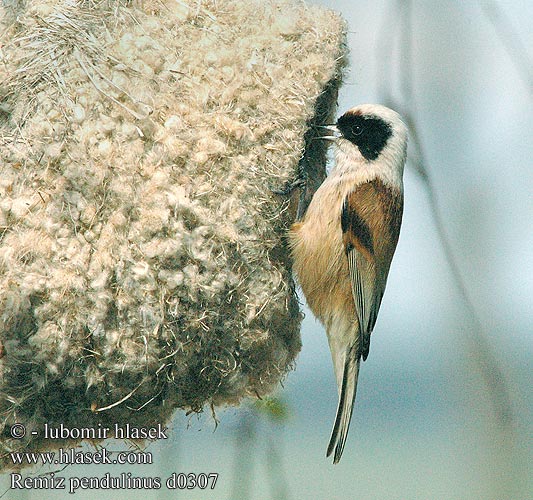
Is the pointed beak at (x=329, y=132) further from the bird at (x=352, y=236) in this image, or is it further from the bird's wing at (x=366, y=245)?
the bird's wing at (x=366, y=245)

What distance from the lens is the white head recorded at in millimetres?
3041

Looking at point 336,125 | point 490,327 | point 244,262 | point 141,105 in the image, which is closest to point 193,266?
point 244,262

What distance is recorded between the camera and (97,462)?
2826 mm

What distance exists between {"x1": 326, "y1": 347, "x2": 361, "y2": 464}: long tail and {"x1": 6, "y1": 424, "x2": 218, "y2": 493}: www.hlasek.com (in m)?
0.49

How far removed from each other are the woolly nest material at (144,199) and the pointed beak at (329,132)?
20 cm

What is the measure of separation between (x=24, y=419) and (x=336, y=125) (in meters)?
1.49

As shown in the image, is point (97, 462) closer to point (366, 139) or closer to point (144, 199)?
point (144, 199)

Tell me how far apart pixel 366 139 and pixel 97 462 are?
1.49 metres

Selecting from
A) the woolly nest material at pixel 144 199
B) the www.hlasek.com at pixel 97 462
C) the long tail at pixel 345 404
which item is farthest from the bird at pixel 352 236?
the www.hlasek.com at pixel 97 462

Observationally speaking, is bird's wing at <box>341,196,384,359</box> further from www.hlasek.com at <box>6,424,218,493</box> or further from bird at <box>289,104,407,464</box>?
www.hlasek.com at <box>6,424,218,493</box>

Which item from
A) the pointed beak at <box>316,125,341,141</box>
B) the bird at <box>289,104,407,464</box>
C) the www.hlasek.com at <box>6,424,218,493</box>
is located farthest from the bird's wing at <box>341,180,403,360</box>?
the www.hlasek.com at <box>6,424,218,493</box>

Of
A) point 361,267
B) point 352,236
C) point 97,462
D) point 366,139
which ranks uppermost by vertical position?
point 366,139

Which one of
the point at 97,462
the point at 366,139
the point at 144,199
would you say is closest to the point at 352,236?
the point at 366,139

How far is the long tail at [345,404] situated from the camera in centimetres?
297
